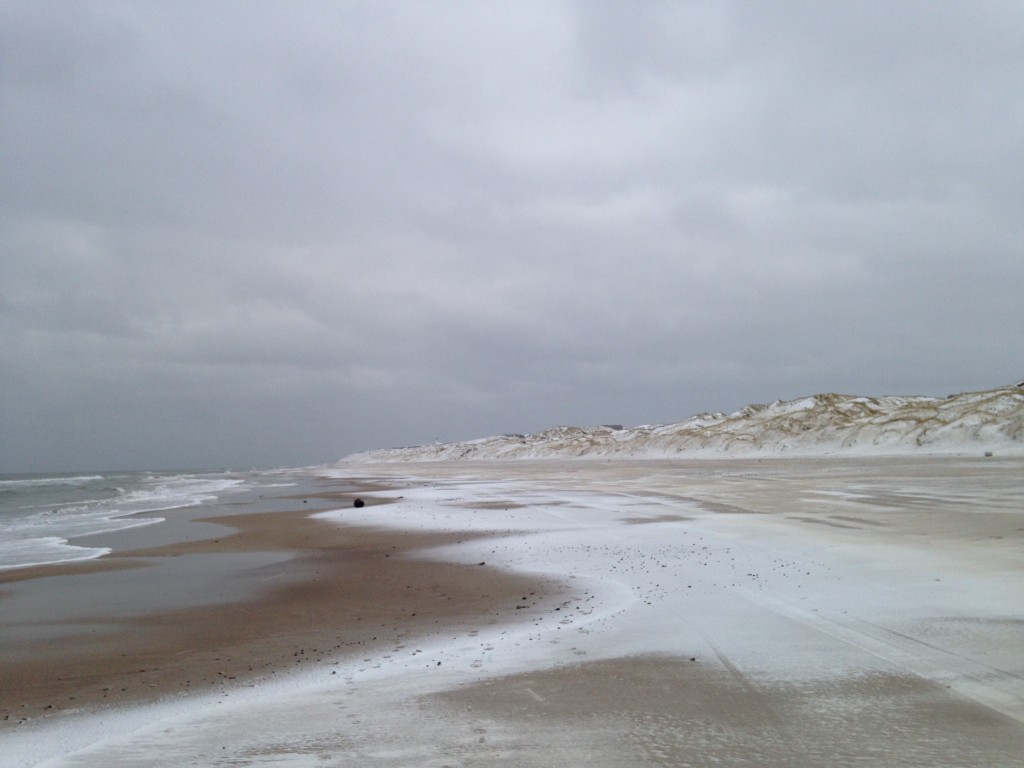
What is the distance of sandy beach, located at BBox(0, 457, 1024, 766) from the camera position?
4598 millimetres

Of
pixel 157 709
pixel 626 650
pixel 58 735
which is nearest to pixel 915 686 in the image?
pixel 626 650

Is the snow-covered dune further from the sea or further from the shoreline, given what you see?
the sea

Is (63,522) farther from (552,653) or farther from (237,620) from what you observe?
(552,653)

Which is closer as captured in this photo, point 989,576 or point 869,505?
point 989,576

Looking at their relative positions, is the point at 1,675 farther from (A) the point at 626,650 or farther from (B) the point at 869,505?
(B) the point at 869,505

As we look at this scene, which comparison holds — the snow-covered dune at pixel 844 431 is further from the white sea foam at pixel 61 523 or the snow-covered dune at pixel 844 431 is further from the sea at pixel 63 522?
the white sea foam at pixel 61 523

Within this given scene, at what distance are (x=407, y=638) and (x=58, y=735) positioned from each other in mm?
3483

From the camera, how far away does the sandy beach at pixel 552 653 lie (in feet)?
15.1

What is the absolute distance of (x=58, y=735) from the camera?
5.21 metres

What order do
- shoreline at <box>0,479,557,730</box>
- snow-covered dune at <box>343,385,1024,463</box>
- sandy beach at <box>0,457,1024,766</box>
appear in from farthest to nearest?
snow-covered dune at <box>343,385,1024,463</box> < shoreline at <box>0,479,557,730</box> < sandy beach at <box>0,457,1024,766</box>

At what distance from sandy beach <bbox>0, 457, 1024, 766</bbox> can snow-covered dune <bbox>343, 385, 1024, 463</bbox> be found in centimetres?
4372

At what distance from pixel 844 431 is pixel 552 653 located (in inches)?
2554

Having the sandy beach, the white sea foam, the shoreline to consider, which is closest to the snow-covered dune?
the sandy beach

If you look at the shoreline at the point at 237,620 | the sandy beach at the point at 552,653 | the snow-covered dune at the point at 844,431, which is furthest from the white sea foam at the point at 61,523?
the snow-covered dune at the point at 844,431
